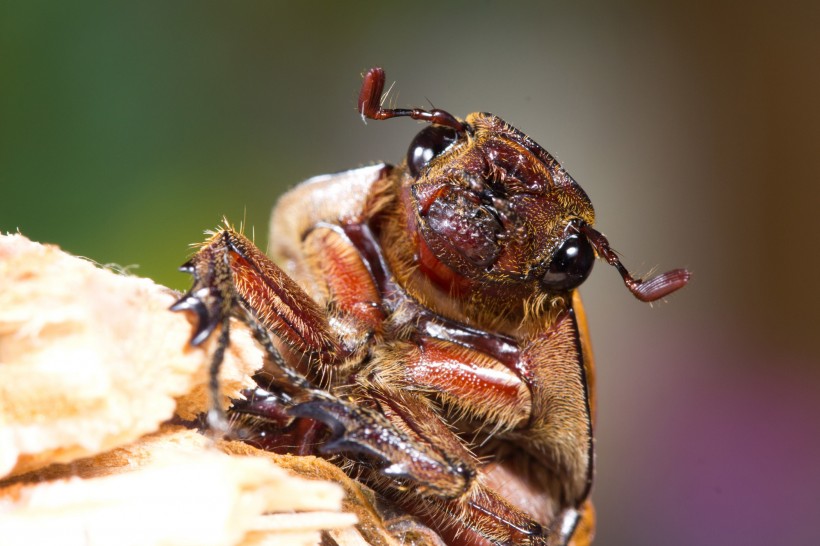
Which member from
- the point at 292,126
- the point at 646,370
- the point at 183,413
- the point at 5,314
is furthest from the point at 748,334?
the point at 5,314

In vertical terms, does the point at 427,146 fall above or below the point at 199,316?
above

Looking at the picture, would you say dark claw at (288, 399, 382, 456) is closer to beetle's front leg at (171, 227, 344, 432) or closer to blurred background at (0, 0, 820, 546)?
beetle's front leg at (171, 227, 344, 432)

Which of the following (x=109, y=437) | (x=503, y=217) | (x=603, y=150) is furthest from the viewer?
(x=603, y=150)

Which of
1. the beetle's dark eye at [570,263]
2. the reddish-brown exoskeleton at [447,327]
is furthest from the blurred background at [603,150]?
the beetle's dark eye at [570,263]

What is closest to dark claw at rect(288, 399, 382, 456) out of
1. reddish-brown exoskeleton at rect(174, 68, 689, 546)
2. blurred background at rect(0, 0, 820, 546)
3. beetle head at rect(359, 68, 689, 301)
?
reddish-brown exoskeleton at rect(174, 68, 689, 546)

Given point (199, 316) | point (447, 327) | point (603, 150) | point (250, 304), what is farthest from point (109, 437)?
point (603, 150)

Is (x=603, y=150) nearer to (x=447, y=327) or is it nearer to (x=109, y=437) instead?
(x=447, y=327)

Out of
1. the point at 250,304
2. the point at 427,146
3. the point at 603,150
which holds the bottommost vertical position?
the point at 250,304
